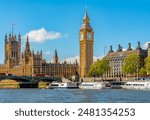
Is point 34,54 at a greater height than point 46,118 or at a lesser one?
greater

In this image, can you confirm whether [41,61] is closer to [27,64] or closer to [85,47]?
[27,64]

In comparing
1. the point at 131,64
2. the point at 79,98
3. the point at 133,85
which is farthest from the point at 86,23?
the point at 79,98

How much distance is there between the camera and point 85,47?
70.4 m

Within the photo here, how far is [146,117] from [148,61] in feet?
141

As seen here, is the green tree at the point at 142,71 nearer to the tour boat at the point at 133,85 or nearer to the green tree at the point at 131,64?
the green tree at the point at 131,64

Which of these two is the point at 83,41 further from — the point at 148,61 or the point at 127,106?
the point at 127,106

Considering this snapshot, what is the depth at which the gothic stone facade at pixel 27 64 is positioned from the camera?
78625 millimetres

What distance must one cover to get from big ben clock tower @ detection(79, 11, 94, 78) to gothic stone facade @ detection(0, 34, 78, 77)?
871 centimetres

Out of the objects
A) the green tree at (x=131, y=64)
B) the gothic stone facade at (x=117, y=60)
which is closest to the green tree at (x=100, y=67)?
the gothic stone facade at (x=117, y=60)

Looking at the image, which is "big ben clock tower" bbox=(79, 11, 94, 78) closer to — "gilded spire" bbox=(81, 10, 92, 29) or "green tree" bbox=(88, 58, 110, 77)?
"gilded spire" bbox=(81, 10, 92, 29)

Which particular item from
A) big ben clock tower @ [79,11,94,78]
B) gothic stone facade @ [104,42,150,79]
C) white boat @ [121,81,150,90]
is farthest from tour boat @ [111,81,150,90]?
big ben clock tower @ [79,11,94,78]

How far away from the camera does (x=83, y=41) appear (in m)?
71.5

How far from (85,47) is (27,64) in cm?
1525

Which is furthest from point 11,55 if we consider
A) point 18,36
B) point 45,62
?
point 45,62
